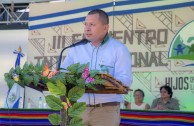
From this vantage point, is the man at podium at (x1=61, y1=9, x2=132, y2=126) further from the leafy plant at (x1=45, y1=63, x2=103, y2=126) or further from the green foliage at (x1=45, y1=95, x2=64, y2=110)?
the green foliage at (x1=45, y1=95, x2=64, y2=110)

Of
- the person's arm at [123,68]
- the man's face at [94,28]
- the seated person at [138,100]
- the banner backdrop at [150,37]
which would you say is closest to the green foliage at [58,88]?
the person's arm at [123,68]

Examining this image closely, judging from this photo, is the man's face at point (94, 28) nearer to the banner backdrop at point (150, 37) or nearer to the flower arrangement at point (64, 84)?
the flower arrangement at point (64, 84)

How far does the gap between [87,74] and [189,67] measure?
4.96m

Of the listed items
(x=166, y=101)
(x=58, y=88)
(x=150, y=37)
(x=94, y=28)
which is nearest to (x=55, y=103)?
(x=58, y=88)

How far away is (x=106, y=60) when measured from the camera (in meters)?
2.63

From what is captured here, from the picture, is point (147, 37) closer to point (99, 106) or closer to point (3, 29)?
point (3, 29)

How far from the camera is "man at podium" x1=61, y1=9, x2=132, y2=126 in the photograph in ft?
8.46

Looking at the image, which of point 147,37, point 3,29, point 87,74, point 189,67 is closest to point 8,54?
point 3,29

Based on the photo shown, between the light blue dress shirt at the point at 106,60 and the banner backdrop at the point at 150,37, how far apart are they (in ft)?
12.8

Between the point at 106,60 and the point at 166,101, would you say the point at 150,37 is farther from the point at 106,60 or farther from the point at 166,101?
the point at 106,60

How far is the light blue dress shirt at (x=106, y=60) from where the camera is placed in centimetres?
255

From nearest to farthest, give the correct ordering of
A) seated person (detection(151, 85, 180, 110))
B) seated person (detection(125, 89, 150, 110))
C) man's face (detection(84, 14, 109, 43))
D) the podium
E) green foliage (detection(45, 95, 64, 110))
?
green foliage (detection(45, 95, 64, 110)) < the podium < man's face (detection(84, 14, 109, 43)) < seated person (detection(151, 85, 180, 110)) < seated person (detection(125, 89, 150, 110))

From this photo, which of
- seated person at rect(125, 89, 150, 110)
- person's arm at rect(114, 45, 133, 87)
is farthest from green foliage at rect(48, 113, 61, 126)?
seated person at rect(125, 89, 150, 110)

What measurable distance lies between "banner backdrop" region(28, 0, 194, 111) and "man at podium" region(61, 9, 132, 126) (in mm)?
3961
